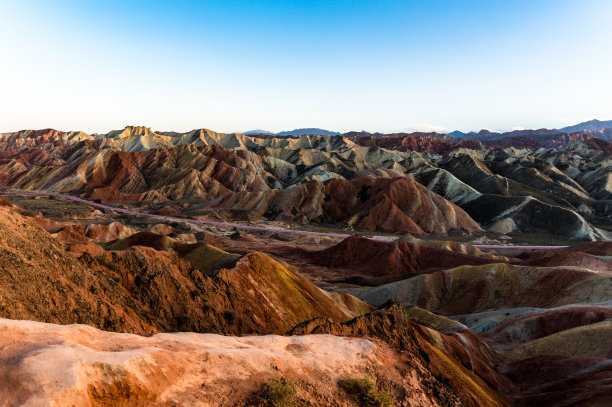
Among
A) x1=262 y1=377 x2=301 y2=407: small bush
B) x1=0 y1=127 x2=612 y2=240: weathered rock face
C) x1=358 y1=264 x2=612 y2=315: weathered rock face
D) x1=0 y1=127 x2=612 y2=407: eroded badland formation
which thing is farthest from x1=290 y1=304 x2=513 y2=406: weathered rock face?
x1=0 y1=127 x2=612 y2=240: weathered rock face

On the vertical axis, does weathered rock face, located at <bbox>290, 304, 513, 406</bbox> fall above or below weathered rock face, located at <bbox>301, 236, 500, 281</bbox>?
above

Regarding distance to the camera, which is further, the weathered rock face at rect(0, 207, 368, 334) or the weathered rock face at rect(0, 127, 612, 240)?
the weathered rock face at rect(0, 127, 612, 240)

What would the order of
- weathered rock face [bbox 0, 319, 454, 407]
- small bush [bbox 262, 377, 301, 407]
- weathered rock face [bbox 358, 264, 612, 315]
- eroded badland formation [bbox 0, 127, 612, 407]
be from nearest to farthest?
weathered rock face [bbox 0, 319, 454, 407]
eroded badland formation [bbox 0, 127, 612, 407]
small bush [bbox 262, 377, 301, 407]
weathered rock face [bbox 358, 264, 612, 315]

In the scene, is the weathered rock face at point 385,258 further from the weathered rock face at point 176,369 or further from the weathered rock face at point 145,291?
the weathered rock face at point 176,369

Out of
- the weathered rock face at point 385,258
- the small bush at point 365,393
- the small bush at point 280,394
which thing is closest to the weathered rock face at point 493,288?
the weathered rock face at point 385,258

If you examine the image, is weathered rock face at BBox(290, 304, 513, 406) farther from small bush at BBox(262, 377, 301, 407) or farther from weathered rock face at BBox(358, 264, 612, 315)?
weathered rock face at BBox(358, 264, 612, 315)

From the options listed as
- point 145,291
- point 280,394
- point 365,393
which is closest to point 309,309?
point 145,291
